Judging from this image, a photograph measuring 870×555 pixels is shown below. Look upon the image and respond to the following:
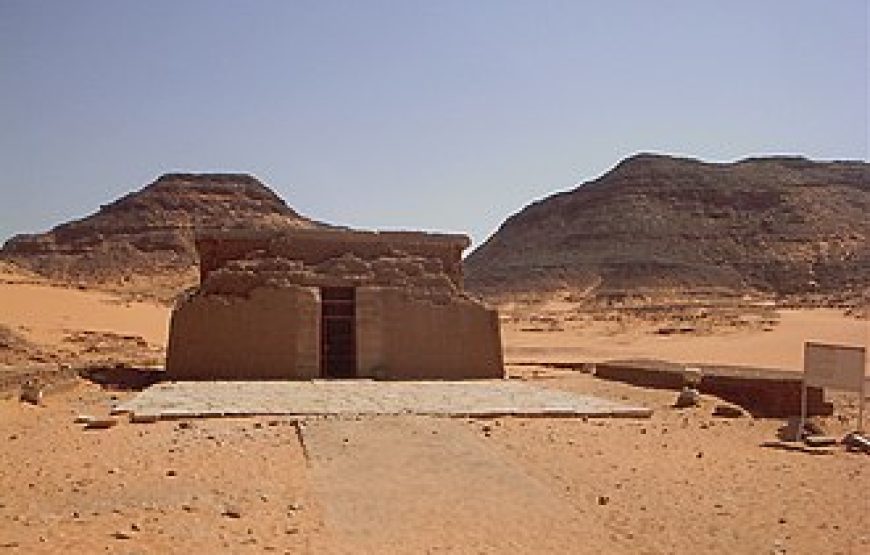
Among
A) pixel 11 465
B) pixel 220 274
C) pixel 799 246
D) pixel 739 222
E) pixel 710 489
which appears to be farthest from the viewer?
pixel 739 222

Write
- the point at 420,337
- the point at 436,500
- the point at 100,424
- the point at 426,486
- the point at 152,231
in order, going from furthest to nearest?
the point at 152,231, the point at 420,337, the point at 100,424, the point at 426,486, the point at 436,500

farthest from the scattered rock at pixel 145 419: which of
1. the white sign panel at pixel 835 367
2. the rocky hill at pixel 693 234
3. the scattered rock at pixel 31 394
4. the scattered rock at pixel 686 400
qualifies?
the rocky hill at pixel 693 234

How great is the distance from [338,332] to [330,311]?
2.82ft

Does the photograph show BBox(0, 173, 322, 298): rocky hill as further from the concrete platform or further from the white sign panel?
the white sign panel

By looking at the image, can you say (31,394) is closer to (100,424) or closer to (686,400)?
(100,424)

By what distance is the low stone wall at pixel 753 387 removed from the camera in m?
15.6

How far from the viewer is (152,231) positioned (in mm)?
80250

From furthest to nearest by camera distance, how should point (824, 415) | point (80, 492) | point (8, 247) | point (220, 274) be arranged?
point (8, 247) < point (220, 274) < point (824, 415) < point (80, 492)

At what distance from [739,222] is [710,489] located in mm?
89628

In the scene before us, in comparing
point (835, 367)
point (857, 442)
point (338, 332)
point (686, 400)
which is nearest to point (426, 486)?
point (857, 442)

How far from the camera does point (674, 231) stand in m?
92.7

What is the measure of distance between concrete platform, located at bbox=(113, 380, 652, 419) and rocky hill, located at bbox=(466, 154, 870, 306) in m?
54.2

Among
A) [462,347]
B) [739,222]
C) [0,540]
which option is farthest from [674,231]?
[0,540]

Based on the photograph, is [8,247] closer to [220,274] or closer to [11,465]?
[220,274]
